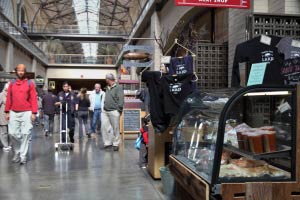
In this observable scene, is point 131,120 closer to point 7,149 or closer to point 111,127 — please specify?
point 111,127

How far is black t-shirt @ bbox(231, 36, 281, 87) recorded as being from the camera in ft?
16.1

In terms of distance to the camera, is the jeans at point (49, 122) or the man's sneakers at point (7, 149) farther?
the jeans at point (49, 122)

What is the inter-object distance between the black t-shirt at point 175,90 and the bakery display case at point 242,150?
3.43ft

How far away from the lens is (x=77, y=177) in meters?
6.98

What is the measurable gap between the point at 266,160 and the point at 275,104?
2.31 ft

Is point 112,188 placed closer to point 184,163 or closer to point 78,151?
point 184,163

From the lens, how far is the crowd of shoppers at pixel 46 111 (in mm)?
8070

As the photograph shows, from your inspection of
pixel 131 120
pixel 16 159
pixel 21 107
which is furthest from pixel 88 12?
pixel 21 107

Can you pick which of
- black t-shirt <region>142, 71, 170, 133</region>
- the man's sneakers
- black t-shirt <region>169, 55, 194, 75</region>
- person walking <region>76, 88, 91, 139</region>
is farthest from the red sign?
person walking <region>76, 88, 91, 139</region>

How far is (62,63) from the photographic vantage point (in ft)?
141

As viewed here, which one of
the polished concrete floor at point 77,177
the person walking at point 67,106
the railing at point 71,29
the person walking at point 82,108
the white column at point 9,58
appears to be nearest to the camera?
the polished concrete floor at point 77,177

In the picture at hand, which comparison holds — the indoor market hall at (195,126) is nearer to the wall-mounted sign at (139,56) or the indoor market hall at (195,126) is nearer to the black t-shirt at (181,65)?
the black t-shirt at (181,65)

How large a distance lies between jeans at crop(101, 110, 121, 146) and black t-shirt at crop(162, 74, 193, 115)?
4.51 m

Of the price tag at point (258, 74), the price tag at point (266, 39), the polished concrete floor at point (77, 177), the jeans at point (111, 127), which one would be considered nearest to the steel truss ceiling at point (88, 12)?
the jeans at point (111, 127)
